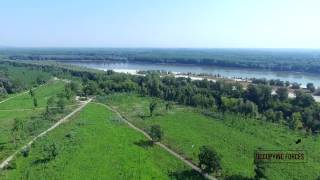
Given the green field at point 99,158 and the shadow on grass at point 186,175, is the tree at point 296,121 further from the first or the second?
the shadow on grass at point 186,175

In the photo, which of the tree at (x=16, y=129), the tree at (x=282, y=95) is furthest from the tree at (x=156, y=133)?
the tree at (x=282, y=95)

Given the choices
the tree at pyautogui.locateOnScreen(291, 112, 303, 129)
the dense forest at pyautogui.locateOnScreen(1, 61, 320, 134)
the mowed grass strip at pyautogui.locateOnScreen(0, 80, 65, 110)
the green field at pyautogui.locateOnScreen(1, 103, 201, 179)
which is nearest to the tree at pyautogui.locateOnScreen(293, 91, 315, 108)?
the dense forest at pyautogui.locateOnScreen(1, 61, 320, 134)

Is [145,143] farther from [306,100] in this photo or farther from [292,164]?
[306,100]

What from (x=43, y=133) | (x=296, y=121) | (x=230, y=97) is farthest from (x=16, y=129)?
(x=230, y=97)

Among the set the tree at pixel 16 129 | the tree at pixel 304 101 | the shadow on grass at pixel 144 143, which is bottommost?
the shadow on grass at pixel 144 143

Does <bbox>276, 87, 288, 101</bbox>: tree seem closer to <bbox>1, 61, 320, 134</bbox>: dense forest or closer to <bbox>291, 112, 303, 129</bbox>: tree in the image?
<bbox>1, 61, 320, 134</bbox>: dense forest

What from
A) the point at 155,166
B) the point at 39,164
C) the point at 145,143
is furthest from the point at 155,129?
the point at 39,164
